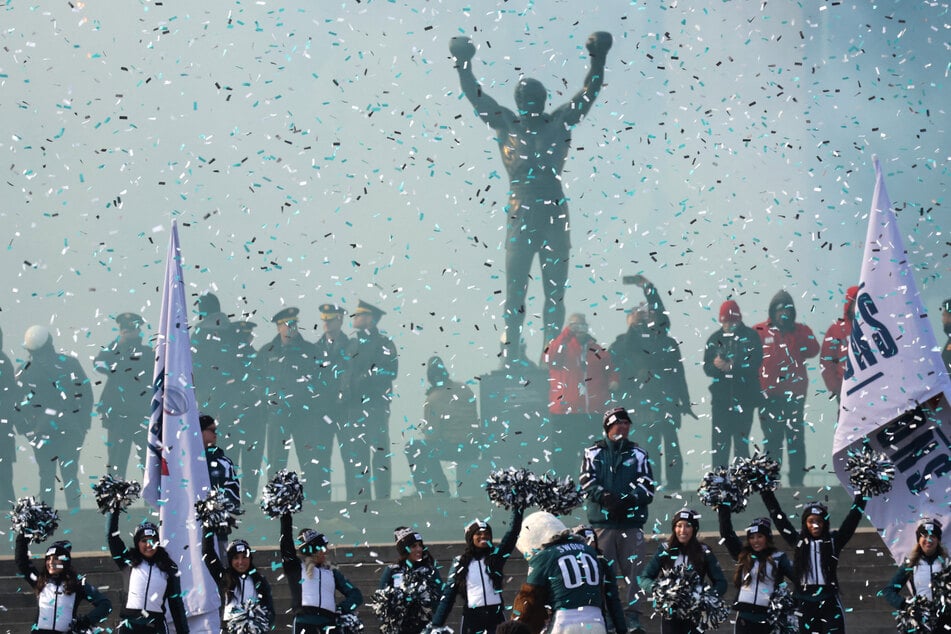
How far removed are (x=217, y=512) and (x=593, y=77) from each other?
10281 millimetres

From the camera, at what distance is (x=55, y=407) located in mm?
17031

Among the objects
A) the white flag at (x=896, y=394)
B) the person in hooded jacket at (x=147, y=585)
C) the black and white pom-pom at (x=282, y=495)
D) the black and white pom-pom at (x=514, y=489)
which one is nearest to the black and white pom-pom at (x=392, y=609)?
the black and white pom-pom at (x=282, y=495)

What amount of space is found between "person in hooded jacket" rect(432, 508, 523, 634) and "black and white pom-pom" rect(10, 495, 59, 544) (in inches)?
140

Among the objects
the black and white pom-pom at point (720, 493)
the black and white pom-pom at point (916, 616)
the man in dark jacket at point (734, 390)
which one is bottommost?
the black and white pom-pom at point (916, 616)

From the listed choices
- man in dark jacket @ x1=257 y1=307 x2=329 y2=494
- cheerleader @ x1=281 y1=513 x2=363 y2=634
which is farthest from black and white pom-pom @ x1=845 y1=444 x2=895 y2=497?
man in dark jacket @ x1=257 y1=307 x2=329 y2=494

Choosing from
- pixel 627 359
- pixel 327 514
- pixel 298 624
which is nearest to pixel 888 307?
pixel 627 359

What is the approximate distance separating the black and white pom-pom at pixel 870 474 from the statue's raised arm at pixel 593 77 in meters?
9.13

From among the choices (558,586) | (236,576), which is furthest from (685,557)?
(236,576)

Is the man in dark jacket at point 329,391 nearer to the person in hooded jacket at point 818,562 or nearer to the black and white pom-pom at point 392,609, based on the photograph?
Answer: the black and white pom-pom at point 392,609

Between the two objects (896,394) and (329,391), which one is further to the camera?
(329,391)

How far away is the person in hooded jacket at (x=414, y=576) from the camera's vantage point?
456 inches

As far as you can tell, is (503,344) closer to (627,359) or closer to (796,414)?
(627,359)

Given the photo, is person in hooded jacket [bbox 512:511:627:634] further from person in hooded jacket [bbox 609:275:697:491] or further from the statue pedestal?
the statue pedestal

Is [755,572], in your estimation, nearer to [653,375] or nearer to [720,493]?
[720,493]
